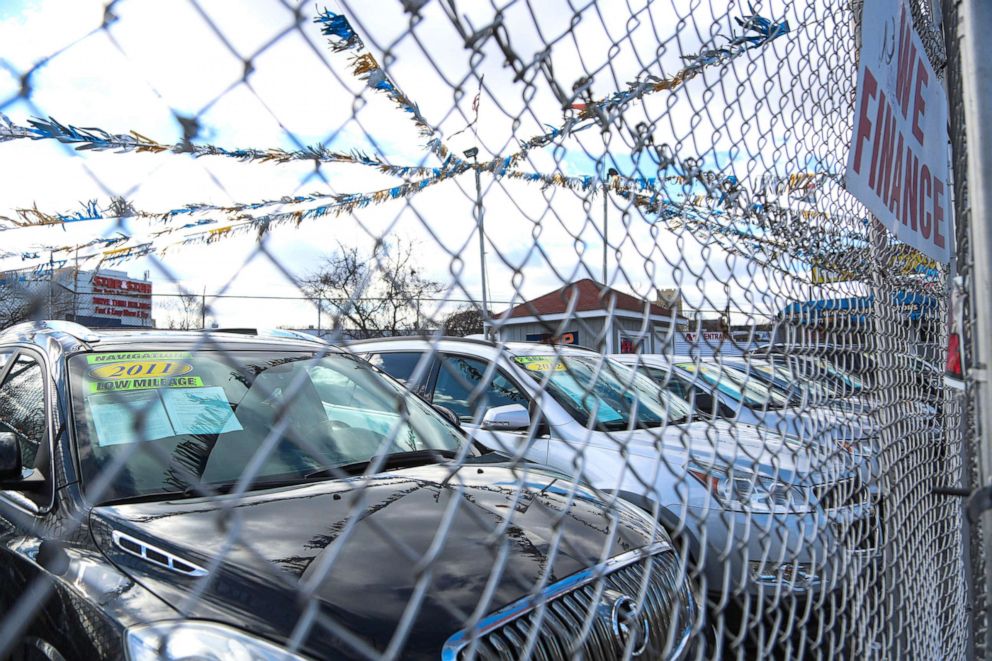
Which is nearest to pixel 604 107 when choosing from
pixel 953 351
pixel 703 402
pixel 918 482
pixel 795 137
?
pixel 795 137

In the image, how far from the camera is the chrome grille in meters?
1.51

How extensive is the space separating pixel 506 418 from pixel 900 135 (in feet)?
6.99

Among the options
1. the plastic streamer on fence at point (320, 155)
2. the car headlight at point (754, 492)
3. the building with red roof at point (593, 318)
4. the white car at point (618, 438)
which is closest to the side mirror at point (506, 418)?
the white car at point (618, 438)

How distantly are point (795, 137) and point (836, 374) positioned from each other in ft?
2.57

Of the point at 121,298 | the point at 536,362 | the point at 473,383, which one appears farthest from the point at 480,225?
the point at 536,362

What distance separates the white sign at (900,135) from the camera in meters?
1.93

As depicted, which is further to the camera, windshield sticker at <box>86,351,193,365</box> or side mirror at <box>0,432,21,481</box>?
windshield sticker at <box>86,351,193,365</box>

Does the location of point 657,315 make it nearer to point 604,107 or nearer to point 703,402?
point 604,107

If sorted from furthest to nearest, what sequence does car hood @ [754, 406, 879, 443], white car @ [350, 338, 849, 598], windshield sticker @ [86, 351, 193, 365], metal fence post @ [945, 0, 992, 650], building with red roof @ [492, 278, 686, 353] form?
white car @ [350, 338, 849, 598] → windshield sticker @ [86, 351, 193, 365] → car hood @ [754, 406, 879, 443] → metal fence post @ [945, 0, 992, 650] → building with red roof @ [492, 278, 686, 353]

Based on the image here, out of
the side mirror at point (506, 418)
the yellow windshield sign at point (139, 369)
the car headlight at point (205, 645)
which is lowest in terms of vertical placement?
the car headlight at point (205, 645)

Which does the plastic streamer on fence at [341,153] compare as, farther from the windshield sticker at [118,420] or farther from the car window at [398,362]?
the car window at [398,362]

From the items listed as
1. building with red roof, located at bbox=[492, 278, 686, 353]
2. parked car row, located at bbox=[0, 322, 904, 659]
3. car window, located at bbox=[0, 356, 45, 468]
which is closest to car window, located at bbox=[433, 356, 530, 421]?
parked car row, located at bbox=[0, 322, 904, 659]

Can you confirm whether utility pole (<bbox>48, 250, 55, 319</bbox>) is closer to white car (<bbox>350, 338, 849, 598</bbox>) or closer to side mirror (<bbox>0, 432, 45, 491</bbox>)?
side mirror (<bbox>0, 432, 45, 491</bbox>)

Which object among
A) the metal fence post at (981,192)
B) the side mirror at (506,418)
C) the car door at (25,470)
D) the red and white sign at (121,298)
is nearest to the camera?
the red and white sign at (121,298)
